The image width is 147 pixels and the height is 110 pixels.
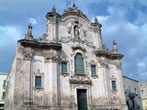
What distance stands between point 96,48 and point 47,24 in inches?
268

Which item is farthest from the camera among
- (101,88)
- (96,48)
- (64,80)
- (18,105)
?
(96,48)

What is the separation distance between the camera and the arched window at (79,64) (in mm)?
20688

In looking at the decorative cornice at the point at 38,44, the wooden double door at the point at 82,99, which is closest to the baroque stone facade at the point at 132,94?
the wooden double door at the point at 82,99

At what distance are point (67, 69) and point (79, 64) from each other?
→ 5.69 feet

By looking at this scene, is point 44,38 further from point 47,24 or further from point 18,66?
point 18,66

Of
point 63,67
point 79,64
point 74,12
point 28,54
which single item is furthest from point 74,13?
point 28,54

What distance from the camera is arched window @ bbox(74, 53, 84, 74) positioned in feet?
67.9

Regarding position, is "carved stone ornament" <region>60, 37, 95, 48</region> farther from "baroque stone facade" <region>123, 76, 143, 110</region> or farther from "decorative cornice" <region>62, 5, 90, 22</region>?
"baroque stone facade" <region>123, 76, 143, 110</region>

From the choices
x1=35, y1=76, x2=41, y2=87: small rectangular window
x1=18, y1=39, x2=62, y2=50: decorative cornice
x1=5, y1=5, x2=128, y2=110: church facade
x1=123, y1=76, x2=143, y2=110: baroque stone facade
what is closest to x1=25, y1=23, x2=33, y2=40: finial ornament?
x1=5, y1=5, x2=128, y2=110: church facade

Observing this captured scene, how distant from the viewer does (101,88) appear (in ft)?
69.3

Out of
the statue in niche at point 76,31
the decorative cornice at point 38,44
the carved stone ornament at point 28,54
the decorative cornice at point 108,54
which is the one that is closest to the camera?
the carved stone ornament at point 28,54

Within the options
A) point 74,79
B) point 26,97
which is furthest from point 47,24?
point 26,97

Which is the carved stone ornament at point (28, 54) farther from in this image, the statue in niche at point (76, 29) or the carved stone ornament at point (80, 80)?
the statue in niche at point (76, 29)

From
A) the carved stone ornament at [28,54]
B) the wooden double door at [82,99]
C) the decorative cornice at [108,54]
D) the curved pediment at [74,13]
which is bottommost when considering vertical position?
the wooden double door at [82,99]
